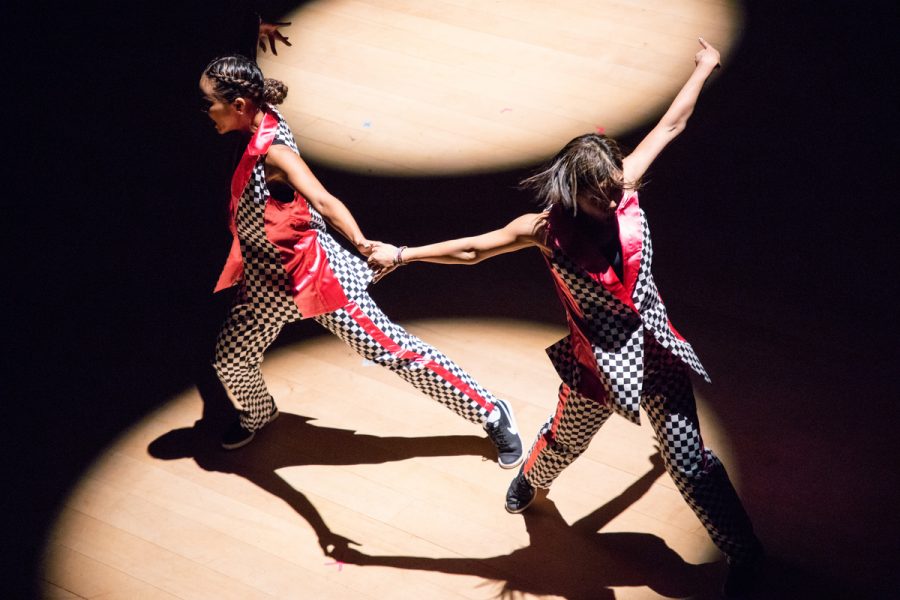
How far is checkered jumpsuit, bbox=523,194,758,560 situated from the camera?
8.00 ft

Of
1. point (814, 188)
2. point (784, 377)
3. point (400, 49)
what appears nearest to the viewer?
point (784, 377)

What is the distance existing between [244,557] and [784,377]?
2047 mm

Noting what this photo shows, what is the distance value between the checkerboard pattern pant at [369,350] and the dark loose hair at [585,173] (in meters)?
0.94

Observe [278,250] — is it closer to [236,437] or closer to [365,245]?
[365,245]

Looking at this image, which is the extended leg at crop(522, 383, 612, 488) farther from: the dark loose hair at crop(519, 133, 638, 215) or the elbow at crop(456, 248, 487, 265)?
the dark loose hair at crop(519, 133, 638, 215)

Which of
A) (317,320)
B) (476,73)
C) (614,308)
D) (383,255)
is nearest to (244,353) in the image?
(317,320)

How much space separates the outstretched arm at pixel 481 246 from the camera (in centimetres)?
247

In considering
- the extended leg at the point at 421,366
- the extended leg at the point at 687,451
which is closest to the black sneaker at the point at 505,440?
the extended leg at the point at 421,366

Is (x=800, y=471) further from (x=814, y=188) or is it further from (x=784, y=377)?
(x=814, y=188)

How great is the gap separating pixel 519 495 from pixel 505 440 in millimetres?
243

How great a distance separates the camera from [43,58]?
20.0 ft

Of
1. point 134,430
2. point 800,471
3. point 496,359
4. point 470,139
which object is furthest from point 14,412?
point 800,471

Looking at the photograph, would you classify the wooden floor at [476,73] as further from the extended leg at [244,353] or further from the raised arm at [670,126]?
the raised arm at [670,126]

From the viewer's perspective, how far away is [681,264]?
13.6ft
